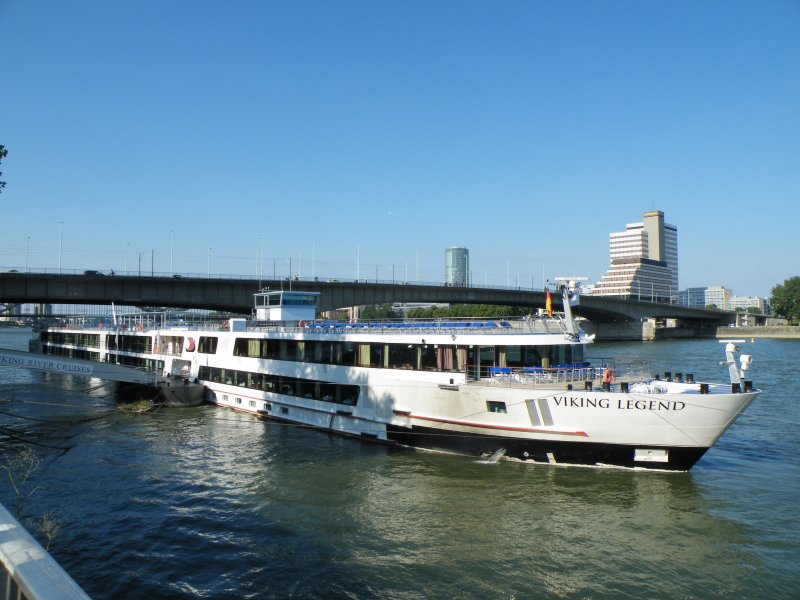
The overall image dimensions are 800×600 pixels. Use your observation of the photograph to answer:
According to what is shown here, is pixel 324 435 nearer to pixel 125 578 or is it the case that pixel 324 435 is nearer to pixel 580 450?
pixel 580 450

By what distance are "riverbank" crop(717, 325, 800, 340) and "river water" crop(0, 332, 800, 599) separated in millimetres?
105153

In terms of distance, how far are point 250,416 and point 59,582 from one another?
1132 inches

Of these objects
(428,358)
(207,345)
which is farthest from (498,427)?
(207,345)

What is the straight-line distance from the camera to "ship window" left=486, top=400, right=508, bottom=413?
2016cm

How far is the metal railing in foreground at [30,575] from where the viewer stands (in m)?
2.96

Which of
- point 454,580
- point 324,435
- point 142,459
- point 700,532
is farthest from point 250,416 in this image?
point 700,532

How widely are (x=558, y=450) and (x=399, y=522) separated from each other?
6962mm

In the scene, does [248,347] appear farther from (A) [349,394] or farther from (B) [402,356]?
→ (B) [402,356]

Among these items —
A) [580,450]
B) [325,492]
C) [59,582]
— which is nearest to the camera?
[59,582]

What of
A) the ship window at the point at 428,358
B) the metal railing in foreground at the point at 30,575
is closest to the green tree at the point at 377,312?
the ship window at the point at 428,358

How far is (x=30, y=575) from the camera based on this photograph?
10.2ft

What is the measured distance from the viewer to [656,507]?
54.0 ft

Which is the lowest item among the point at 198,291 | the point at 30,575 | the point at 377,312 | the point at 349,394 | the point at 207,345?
the point at 349,394

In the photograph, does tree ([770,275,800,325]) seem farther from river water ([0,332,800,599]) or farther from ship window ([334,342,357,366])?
ship window ([334,342,357,366])
